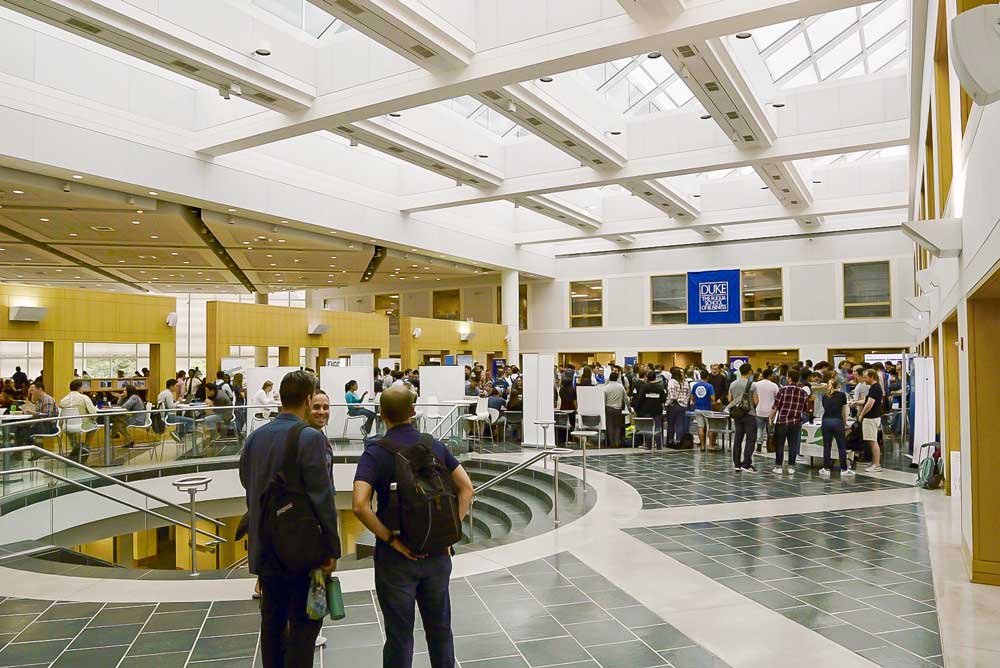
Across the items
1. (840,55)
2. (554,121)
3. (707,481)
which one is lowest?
(707,481)

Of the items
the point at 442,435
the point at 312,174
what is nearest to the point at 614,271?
the point at 312,174

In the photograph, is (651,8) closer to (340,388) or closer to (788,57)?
(788,57)

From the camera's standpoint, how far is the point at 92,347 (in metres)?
29.7

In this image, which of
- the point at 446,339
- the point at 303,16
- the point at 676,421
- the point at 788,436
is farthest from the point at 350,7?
the point at 446,339

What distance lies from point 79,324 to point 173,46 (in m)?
7.44

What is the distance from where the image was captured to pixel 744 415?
1010 cm

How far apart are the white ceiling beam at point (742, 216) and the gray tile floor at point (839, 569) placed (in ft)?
43.1

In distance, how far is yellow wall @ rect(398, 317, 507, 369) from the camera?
2141cm

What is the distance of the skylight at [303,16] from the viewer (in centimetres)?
1081

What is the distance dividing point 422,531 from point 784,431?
8.62m

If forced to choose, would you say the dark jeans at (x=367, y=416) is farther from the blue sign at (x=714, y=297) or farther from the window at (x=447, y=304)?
the window at (x=447, y=304)

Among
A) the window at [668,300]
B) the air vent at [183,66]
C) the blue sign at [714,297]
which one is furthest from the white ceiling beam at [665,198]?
the air vent at [183,66]

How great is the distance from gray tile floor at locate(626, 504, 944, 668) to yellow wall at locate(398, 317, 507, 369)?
15272 millimetres

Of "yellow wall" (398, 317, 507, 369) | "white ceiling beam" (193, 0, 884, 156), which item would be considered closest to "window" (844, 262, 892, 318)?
"yellow wall" (398, 317, 507, 369)
